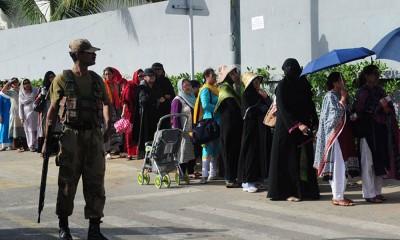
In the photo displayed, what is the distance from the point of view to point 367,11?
474 inches

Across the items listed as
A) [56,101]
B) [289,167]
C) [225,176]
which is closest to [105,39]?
[225,176]

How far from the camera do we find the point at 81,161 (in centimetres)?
766

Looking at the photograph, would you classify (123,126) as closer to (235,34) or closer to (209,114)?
(209,114)

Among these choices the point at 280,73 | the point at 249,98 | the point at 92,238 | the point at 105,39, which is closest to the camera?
the point at 92,238

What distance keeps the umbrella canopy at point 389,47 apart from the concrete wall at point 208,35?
1703mm

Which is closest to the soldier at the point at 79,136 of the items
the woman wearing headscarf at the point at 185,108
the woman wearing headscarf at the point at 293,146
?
the woman wearing headscarf at the point at 293,146

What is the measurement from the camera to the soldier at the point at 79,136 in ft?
24.8

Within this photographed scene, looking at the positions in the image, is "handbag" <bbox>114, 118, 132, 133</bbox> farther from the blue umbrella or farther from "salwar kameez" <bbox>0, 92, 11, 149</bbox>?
the blue umbrella

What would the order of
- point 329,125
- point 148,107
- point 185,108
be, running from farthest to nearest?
point 148,107 < point 185,108 < point 329,125

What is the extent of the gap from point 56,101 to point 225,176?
4324mm

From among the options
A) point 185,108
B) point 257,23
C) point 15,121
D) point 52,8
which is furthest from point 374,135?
point 52,8

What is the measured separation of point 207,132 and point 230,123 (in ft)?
1.57

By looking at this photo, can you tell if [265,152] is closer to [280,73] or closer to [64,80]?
[280,73]

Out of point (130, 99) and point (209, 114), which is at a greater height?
point (130, 99)
